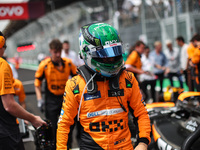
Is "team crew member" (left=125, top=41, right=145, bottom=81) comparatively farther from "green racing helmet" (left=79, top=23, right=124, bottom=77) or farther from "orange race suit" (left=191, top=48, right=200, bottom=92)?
"green racing helmet" (left=79, top=23, right=124, bottom=77)

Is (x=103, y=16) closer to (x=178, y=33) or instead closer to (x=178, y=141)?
(x=178, y=33)

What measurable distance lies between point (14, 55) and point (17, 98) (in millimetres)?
3016

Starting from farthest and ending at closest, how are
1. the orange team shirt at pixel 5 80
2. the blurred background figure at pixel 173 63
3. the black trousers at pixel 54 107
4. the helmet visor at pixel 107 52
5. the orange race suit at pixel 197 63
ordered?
1. the blurred background figure at pixel 173 63
2. the orange race suit at pixel 197 63
3. the black trousers at pixel 54 107
4. the orange team shirt at pixel 5 80
5. the helmet visor at pixel 107 52

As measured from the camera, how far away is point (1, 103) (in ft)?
7.54

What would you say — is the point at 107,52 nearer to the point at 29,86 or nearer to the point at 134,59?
the point at 134,59

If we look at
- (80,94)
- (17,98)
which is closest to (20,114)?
(80,94)

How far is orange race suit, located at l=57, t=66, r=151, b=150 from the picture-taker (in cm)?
194

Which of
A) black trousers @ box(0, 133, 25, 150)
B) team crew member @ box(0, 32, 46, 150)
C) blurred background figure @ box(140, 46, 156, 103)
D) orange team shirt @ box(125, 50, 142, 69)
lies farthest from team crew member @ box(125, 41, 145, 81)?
black trousers @ box(0, 133, 25, 150)

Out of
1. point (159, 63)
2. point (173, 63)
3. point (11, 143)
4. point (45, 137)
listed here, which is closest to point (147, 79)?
point (159, 63)

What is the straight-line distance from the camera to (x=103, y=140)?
75.8 inches

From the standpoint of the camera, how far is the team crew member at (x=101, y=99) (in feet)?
6.29

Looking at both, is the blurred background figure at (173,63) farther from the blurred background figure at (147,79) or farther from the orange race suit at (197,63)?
the orange race suit at (197,63)

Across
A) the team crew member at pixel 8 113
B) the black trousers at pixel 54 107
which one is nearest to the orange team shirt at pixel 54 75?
the black trousers at pixel 54 107

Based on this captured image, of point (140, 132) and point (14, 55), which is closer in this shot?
point (140, 132)
